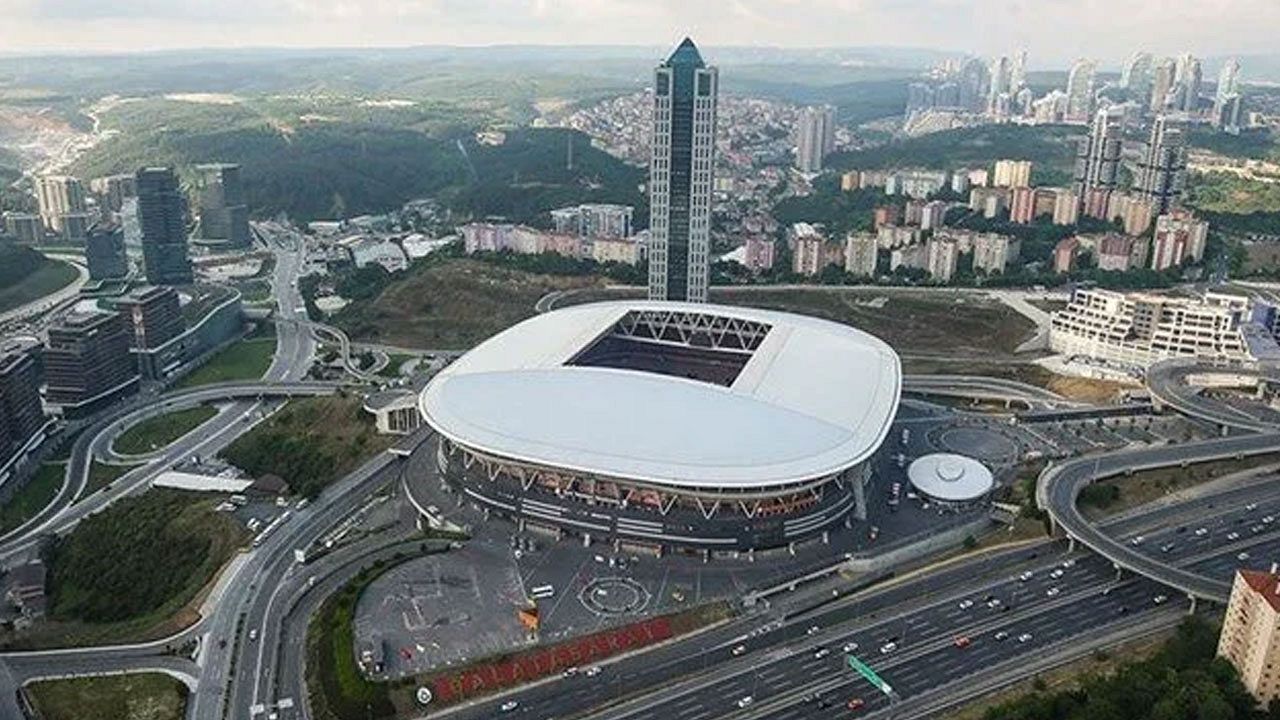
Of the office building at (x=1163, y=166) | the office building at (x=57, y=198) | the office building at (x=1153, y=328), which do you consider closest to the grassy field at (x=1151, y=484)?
the office building at (x=1153, y=328)

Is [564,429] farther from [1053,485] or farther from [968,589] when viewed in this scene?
[1053,485]

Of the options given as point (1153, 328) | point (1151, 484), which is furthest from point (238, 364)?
point (1153, 328)

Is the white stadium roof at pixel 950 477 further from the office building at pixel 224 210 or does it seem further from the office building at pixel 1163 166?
the office building at pixel 224 210

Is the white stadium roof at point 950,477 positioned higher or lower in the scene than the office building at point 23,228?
higher

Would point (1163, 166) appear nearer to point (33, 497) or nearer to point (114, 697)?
point (33, 497)

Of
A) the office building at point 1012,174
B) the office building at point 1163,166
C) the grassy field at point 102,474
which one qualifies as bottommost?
the grassy field at point 102,474

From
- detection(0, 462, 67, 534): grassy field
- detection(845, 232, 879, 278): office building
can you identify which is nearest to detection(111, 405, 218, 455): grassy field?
detection(0, 462, 67, 534): grassy field

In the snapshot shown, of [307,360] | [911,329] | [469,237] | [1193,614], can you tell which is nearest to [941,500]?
[1193,614]

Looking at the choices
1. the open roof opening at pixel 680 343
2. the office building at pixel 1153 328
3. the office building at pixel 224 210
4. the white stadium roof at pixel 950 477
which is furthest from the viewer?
the office building at pixel 224 210
